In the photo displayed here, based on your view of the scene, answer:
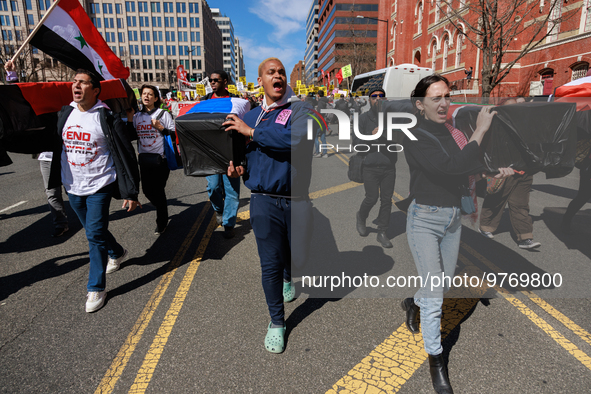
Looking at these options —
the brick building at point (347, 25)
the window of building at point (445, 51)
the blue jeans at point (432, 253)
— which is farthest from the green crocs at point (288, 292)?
the brick building at point (347, 25)

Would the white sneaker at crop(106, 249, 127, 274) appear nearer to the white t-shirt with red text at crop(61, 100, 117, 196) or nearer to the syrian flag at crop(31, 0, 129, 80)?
the white t-shirt with red text at crop(61, 100, 117, 196)

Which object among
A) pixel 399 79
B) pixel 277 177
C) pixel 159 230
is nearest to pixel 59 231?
pixel 159 230

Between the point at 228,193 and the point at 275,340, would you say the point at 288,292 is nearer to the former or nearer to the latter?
the point at 275,340

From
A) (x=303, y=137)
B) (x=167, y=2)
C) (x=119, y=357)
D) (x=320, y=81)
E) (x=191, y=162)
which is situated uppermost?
(x=167, y=2)

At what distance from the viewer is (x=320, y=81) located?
10806 centimetres

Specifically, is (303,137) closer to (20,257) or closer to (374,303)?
(374,303)

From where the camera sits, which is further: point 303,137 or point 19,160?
point 19,160

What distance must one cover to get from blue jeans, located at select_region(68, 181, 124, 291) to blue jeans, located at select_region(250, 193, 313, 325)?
170 cm

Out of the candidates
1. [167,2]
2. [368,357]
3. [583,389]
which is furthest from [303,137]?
[167,2]

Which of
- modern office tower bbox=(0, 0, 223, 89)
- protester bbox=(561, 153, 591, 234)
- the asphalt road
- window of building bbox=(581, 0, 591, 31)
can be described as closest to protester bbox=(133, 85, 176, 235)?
the asphalt road

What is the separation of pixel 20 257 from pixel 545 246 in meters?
6.78

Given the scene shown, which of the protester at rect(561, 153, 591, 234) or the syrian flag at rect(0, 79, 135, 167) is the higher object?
the syrian flag at rect(0, 79, 135, 167)

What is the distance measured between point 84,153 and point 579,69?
25.0 metres

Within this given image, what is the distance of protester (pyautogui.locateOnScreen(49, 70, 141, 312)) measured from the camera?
3357 millimetres
